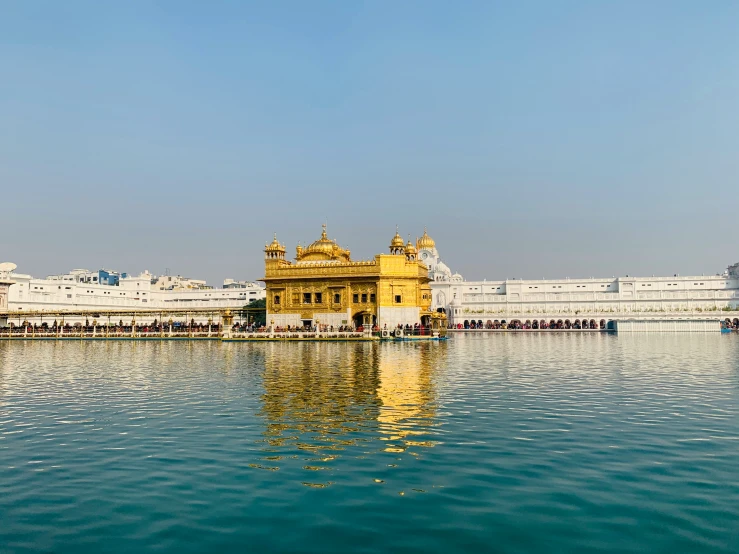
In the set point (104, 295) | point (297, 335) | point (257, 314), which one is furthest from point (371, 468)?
point (104, 295)

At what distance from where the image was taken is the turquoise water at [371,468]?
26.0 feet

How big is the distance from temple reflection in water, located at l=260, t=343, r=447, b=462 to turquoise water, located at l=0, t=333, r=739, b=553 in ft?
0.33

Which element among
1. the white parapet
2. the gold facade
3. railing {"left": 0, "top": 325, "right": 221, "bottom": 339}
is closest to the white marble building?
the white parapet

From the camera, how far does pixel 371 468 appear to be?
35.7 feet

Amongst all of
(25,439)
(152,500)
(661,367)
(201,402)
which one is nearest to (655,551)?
(152,500)

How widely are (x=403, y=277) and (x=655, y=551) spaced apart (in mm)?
53935

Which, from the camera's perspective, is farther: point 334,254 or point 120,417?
point 334,254

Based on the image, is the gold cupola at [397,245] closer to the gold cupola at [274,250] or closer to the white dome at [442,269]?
the gold cupola at [274,250]

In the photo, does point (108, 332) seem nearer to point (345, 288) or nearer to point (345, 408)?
point (345, 288)

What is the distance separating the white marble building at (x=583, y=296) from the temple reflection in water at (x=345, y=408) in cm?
8320

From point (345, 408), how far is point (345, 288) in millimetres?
45229

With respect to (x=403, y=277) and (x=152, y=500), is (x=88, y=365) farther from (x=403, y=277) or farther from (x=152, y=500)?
(x=403, y=277)

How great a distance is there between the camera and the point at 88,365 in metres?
32.0

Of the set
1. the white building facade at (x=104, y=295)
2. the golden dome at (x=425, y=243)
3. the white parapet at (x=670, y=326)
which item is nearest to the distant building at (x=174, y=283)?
the white building facade at (x=104, y=295)
